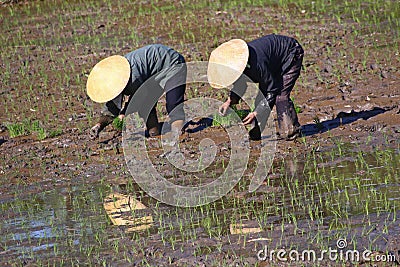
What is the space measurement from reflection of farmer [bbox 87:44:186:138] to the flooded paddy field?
343mm

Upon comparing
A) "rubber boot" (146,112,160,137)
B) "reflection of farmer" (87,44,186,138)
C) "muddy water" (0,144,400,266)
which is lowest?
"muddy water" (0,144,400,266)

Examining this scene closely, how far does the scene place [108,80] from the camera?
7.73 metres

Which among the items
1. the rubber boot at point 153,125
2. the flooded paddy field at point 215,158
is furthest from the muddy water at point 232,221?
the rubber boot at point 153,125

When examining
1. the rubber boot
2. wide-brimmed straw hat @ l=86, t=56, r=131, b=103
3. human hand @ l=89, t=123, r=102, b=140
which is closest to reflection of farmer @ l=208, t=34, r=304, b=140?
wide-brimmed straw hat @ l=86, t=56, r=131, b=103

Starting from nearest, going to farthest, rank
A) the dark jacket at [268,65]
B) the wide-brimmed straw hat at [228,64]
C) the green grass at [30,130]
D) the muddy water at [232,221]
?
1. the muddy water at [232,221]
2. the wide-brimmed straw hat at [228,64]
3. the dark jacket at [268,65]
4. the green grass at [30,130]

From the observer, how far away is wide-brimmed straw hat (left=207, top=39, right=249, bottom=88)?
703 centimetres

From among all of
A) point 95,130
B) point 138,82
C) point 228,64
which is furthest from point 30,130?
point 228,64

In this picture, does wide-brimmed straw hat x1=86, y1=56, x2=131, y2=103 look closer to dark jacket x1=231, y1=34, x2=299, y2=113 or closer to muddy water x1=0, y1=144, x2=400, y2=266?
muddy water x1=0, y1=144, x2=400, y2=266

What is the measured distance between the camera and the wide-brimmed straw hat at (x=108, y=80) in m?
7.71

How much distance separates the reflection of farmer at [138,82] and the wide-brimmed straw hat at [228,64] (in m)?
1.03

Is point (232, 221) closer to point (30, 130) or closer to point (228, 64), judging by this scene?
point (228, 64)

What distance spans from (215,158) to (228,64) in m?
1.10

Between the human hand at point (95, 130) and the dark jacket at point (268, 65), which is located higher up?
the dark jacket at point (268, 65)

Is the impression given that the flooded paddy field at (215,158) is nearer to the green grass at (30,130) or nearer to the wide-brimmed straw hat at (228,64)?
the green grass at (30,130)
